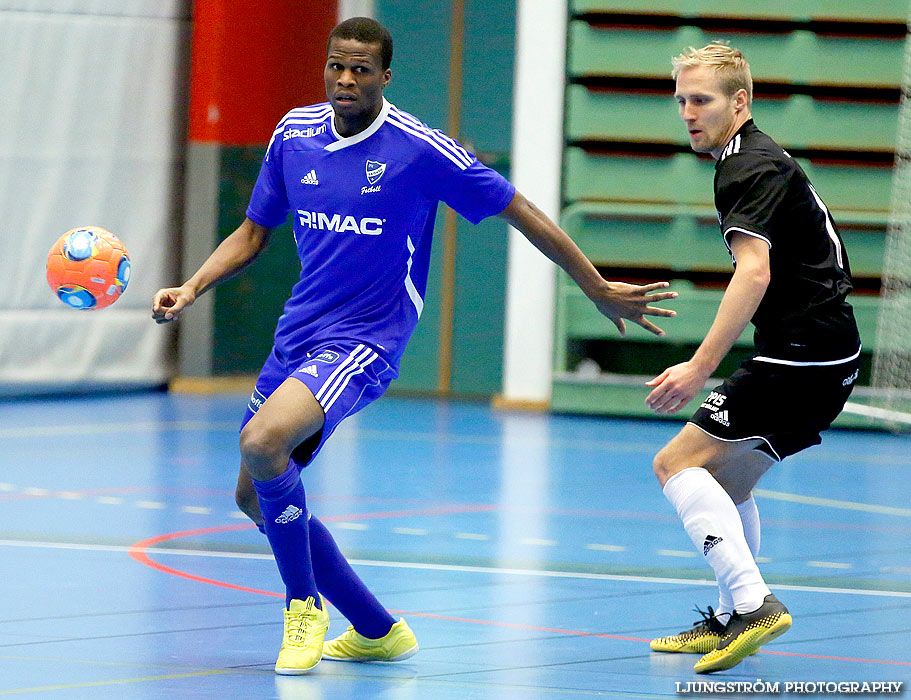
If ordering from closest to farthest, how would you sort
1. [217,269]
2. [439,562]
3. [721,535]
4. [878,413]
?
[721,535] < [217,269] < [439,562] < [878,413]

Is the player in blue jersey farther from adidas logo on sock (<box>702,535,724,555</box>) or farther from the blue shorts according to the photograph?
adidas logo on sock (<box>702,535,724,555</box>)

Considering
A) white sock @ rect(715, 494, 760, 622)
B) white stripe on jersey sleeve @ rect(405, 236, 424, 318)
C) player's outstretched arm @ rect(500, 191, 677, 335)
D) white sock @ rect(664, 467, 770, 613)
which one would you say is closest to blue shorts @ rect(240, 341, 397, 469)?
white stripe on jersey sleeve @ rect(405, 236, 424, 318)

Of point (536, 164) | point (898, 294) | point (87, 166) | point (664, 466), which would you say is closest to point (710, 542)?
point (664, 466)

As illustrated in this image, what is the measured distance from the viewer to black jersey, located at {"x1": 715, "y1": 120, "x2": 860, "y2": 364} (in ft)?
14.3

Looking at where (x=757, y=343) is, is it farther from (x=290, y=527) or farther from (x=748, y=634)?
(x=290, y=527)

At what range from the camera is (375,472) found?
8.55m

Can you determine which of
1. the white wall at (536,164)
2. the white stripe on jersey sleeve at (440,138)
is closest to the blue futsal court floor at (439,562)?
the white wall at (536,164)

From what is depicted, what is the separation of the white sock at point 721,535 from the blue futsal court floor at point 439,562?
0.82 feet

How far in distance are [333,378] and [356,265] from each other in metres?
0.37

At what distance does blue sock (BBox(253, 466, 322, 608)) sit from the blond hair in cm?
170

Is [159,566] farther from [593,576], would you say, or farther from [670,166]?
[670,166]

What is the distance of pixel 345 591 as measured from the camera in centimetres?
452

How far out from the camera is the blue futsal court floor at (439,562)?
434cm

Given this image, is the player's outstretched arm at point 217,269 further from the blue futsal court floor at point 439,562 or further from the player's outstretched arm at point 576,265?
the blue futsal court floor at point 439,562
